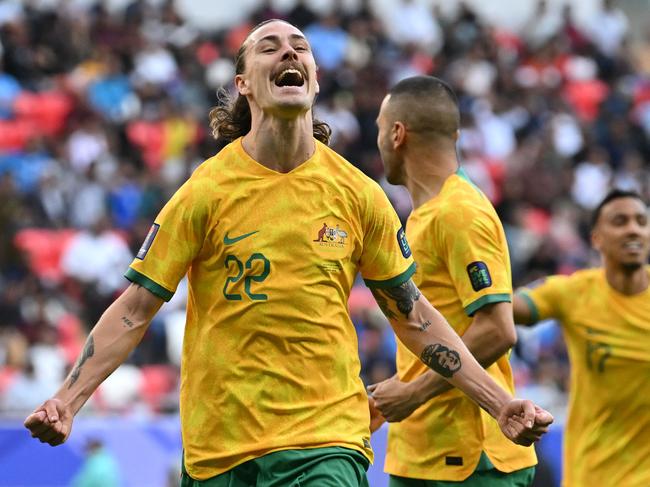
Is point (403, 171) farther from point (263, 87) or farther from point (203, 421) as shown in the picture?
point (203, 421)

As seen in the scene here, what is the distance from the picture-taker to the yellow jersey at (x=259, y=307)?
5.62 metres

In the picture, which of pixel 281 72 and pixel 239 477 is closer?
pixel 239 477

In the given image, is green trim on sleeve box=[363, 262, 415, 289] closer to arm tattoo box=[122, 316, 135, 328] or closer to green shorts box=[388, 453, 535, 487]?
arm tattoo box=[122, 316, 135, 328]

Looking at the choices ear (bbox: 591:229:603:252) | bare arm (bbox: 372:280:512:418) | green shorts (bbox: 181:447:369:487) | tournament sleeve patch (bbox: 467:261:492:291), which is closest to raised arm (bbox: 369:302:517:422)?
tournament sleeve patch (bbox: 467:261:492:291)

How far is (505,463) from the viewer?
670 centimetres

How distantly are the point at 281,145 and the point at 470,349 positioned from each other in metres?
1.43

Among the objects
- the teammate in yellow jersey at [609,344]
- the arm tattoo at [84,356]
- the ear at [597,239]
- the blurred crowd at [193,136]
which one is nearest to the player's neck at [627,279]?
the teammate in yellow jersey at [609,344]

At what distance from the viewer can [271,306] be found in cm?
565

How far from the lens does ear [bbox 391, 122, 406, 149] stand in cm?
730

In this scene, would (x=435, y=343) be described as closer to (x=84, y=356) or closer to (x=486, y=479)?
(x=486, y=479)

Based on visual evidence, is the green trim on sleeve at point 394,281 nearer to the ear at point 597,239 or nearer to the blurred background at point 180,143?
the ear at point 597,239

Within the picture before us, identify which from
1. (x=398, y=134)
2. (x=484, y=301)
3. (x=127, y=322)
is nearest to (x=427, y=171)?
(x=398, y=134)

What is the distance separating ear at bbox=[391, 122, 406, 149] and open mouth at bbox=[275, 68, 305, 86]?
58.8 inches

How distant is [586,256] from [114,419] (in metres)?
7.56
